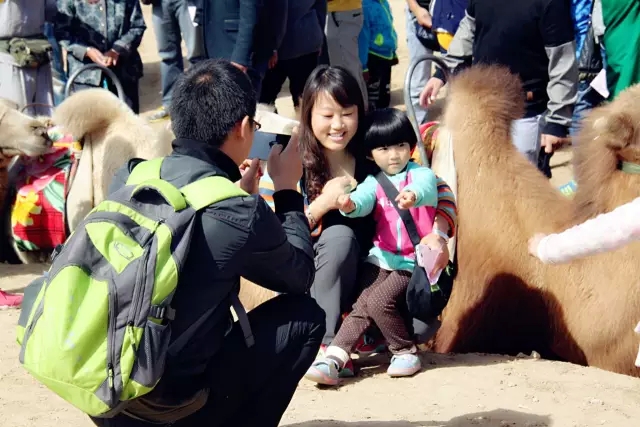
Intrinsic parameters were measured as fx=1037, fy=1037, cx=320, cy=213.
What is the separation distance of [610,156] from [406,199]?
2.93 feet

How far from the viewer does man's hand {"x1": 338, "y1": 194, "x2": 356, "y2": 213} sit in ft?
13.4

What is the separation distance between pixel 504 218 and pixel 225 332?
1.82m

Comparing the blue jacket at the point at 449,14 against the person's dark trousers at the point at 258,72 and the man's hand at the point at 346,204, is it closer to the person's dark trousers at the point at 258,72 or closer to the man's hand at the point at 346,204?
the person's dark trousers at the point at 258,72

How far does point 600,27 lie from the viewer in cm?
614

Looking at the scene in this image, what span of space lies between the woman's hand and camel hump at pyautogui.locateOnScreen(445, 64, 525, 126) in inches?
29.7

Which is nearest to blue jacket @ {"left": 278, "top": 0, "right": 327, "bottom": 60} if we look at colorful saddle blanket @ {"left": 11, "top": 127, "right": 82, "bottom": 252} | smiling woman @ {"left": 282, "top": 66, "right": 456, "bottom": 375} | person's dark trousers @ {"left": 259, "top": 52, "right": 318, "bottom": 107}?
person's dark trousers @ {"left": 259, "top": 52, "right": 318, "bottom": 107}

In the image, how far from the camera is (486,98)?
15.2ft

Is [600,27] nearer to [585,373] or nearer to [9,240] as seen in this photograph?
[585,373]

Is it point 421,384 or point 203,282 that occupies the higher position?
point 203,282

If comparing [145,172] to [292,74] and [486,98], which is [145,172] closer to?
[486,98]

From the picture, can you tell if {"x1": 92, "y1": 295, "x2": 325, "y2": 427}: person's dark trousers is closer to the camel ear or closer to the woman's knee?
the woman's knee

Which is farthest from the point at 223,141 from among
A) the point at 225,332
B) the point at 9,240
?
the point at 9,240

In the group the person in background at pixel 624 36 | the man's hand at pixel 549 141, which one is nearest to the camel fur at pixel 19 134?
the man's hand at pixel 549 141

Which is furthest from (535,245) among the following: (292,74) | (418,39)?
(418,39)
